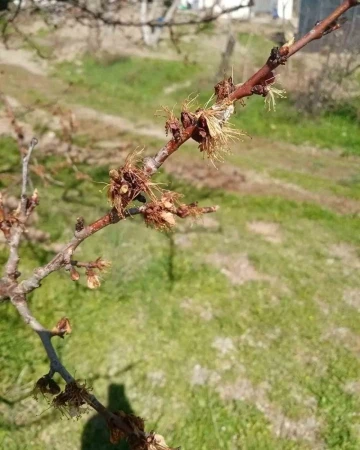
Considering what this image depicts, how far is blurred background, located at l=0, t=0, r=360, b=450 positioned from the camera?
5.91 m

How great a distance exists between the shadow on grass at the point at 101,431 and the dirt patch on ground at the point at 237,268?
A: 2633 millimetres

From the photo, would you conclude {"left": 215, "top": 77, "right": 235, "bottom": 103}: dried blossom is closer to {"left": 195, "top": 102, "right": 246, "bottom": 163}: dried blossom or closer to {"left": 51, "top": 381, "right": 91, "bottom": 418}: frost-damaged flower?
{"left": 195, "top": 102, "right": 246, "bottom": 163}: dried blossom

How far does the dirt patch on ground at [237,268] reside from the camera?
809 cm

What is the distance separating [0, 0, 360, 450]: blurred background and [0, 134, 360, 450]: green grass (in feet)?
0.07

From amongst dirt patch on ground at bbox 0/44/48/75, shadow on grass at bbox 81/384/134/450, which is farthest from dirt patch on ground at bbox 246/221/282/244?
dirt patch on ground at bbox 0/44/48/75

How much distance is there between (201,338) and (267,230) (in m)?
3.00

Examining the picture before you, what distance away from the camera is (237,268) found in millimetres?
8297

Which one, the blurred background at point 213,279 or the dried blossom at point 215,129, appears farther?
the blurred background at point 213,279

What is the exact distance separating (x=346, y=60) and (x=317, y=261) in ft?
25.6

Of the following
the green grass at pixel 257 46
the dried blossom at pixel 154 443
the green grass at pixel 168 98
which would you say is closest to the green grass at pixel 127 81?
the green grass at pixel 168 98

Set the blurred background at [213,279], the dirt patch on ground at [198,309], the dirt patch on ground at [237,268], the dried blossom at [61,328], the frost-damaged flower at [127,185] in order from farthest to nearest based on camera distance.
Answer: the dirt patch on ground at [237,268] < the dirt patch on ground at [198,309] < the blurred background at [213,279] < the dried blossom at [61,328] < the frost-damaged flower at [127,185]

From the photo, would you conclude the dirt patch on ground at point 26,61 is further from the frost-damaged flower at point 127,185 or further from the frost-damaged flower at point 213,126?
the frost-damaged flower at point 213,126

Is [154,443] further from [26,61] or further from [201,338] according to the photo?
[26,61]

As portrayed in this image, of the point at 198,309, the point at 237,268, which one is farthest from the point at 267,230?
the point at 198,309
